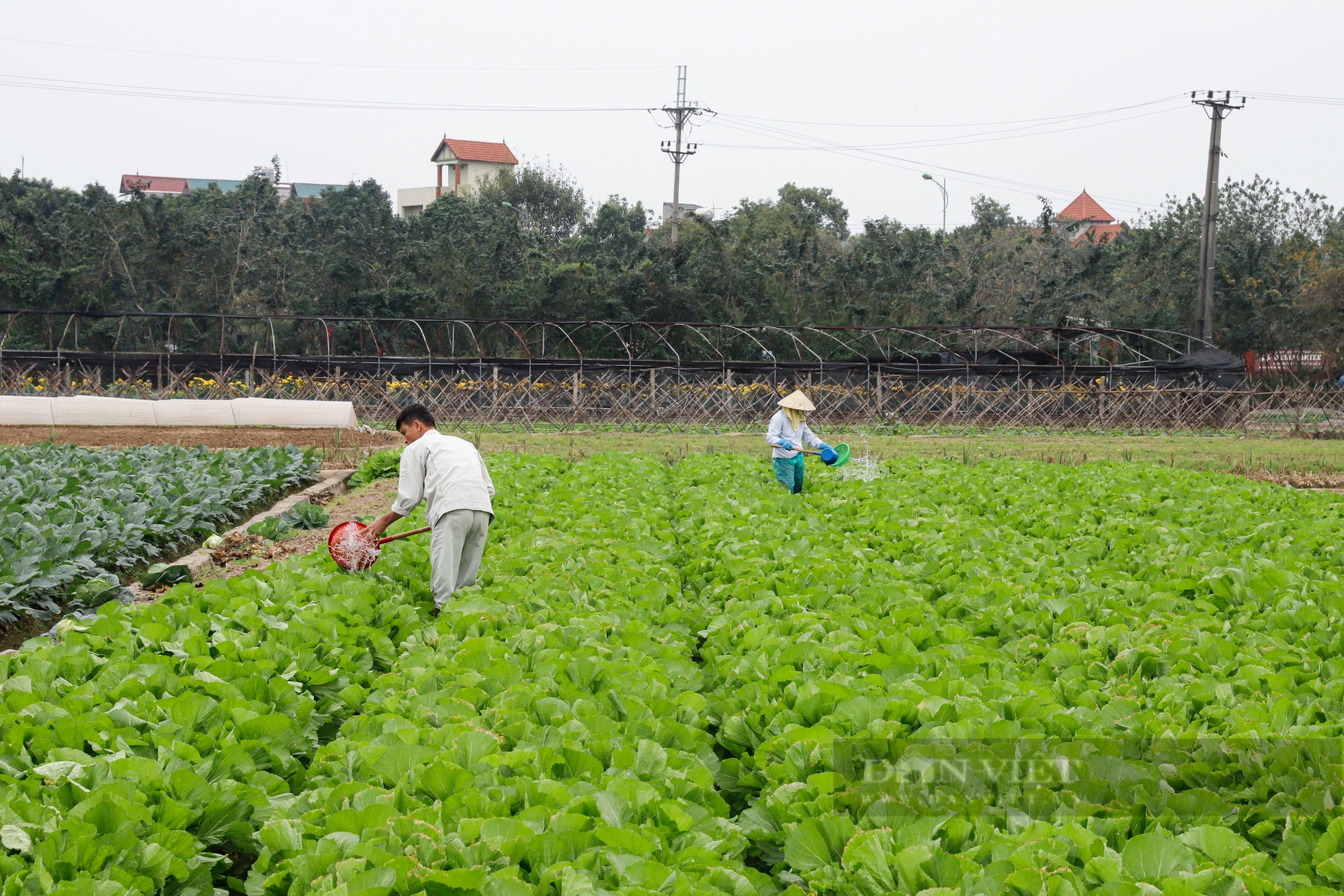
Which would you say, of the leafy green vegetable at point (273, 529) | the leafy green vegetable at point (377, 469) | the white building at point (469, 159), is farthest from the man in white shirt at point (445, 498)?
the white building at point (469, 159)

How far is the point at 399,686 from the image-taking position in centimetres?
440

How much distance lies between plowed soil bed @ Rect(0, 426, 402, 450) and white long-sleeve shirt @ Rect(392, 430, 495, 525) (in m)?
11.5

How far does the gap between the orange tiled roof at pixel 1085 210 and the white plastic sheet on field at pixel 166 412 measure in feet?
254

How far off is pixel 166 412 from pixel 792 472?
14.9 metres

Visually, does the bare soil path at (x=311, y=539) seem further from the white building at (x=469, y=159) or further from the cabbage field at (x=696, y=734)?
the white building at (x=469, y=159)

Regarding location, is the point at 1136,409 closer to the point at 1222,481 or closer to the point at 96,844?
the point at 1222,481

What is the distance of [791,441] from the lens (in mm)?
11227

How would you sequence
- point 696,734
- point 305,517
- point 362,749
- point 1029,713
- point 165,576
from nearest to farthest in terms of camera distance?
point 362,749 < point 1029,713 < point 696,734 < point 165,576 < point 305,517

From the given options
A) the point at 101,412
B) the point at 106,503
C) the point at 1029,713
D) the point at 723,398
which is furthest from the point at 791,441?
the point at 723,398

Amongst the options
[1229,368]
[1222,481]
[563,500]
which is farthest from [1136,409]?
[563,500]

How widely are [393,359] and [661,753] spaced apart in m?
26.4

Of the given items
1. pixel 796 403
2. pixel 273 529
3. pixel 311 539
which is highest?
pixel 796 403

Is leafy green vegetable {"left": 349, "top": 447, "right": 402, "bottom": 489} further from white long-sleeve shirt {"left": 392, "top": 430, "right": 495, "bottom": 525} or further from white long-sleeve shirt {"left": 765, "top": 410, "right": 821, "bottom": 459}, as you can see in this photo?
white long-sleeve shirt {"left": 392, "top": 430, "right": 495, "bottom": 525}

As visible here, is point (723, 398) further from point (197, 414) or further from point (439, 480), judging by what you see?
point (439, 480)
